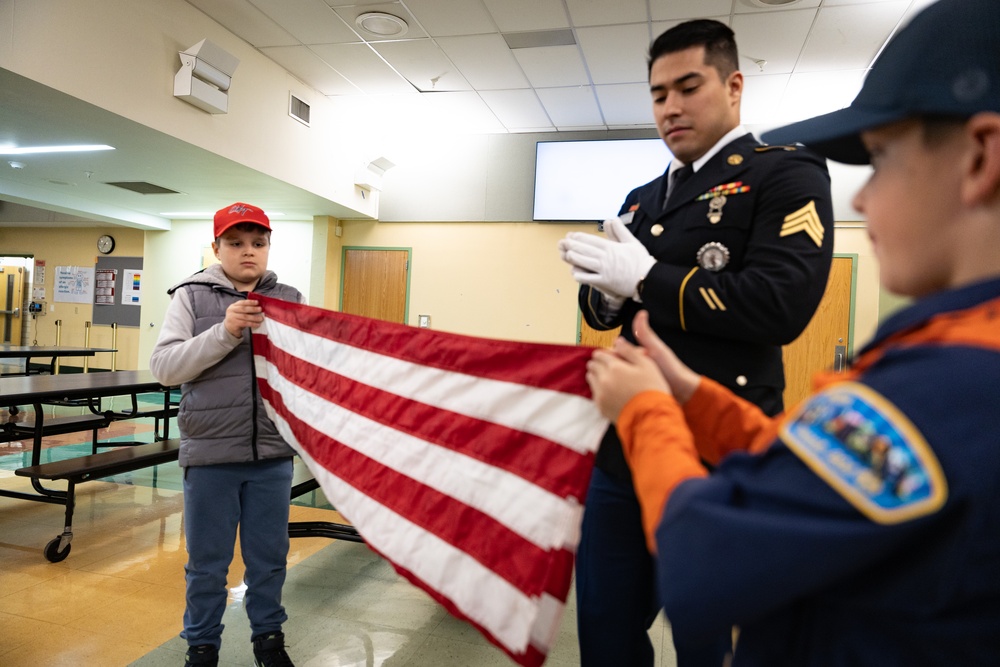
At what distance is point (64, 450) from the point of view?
4.96 metres

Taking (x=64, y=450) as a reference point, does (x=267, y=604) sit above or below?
above

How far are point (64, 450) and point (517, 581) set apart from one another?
544 centimetres

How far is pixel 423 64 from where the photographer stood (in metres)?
5.29

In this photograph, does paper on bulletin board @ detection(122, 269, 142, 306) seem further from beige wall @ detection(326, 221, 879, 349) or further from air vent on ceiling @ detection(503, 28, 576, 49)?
air vent on ceiling @ detection(503, 28, 576, 49)

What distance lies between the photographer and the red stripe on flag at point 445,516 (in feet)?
3.03

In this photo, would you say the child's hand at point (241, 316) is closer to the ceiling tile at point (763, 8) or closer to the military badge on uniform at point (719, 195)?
the military badge on uniform at point (719, 195)

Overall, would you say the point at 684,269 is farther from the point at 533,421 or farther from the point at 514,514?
the point at 514,514

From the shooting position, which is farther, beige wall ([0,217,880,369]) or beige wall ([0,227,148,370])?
beige wall ([0,227,148,370])

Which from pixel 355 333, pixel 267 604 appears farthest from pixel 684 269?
pixel 267 604

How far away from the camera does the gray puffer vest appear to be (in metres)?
1.84

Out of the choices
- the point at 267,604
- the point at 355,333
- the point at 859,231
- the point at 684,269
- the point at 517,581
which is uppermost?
the point at 859,231

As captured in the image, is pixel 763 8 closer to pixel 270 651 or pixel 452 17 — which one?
pixel 452 17

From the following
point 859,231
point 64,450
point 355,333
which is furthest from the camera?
point 859,231

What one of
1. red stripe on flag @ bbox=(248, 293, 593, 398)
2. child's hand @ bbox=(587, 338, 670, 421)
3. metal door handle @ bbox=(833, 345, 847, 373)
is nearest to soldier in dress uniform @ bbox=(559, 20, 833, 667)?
red stripe on flag @ bbox=(248, 293, 593, 398)
